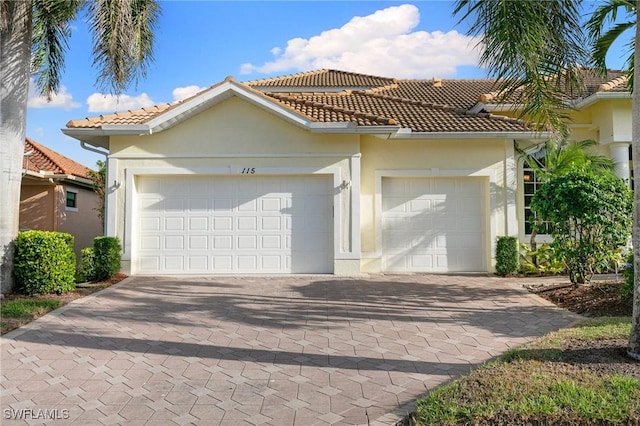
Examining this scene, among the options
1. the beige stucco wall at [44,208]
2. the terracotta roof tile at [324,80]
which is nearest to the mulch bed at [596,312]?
the terracotta roof tile at [324,80]

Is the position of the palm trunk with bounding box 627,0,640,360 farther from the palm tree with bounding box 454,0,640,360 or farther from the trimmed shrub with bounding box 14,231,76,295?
the trimmed shrub with bounding box 14,231,76,295

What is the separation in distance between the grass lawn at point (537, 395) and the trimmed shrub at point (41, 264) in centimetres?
795

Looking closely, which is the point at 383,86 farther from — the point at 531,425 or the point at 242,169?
the point at 531,425

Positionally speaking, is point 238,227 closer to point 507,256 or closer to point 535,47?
point 507,256

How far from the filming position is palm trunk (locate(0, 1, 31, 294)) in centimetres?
860

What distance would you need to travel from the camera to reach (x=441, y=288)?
9.42 meters

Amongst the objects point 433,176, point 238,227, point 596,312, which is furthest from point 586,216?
point 238,227

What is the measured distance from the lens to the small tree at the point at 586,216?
816cm

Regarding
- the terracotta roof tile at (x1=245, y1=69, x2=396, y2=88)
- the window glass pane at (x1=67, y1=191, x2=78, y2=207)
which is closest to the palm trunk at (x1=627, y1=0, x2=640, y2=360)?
the terracotta roof tile at (x1=245, y1=69, x2=396, y2=88)

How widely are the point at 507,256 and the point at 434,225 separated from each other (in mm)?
1992

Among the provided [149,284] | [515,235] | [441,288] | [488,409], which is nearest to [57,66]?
[149,284]

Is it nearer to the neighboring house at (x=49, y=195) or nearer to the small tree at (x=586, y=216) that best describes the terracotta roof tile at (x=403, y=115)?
the small tree at (x=586, y=216)

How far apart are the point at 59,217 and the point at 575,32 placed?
18.5 metres

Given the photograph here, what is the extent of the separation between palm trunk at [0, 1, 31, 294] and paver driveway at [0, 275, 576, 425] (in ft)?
7.18
